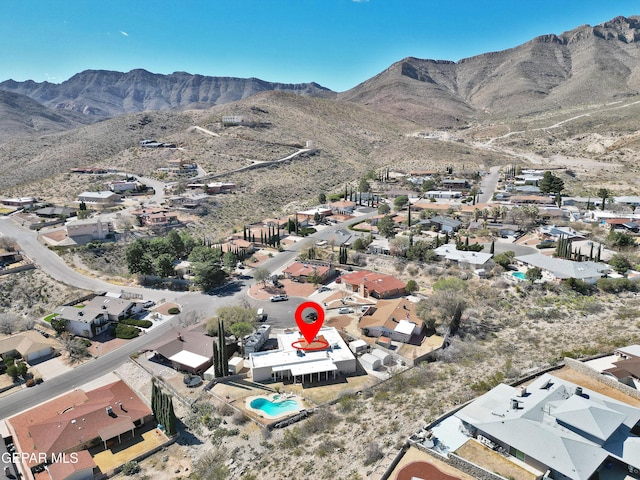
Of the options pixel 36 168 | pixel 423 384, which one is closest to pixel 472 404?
pixel 423 384

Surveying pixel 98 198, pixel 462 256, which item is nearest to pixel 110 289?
pixel 98 198

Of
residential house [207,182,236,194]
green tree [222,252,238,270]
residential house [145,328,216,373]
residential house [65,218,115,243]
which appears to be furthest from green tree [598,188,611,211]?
residential house [65,218,115,243]

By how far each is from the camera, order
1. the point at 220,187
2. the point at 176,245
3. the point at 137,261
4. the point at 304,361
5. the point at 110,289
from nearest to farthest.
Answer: the point at 304,361 < the point at 110,289 < the point at 137,261 < the point at 176,245 < the point at 220,187

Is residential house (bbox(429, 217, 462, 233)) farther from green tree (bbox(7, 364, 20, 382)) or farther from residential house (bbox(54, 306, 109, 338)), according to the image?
green tree (bbox(7, 364, 20, 382))

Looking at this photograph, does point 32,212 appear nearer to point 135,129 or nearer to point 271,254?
point 271,254

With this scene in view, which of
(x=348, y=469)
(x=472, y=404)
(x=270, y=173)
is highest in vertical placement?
(x=270, y=173)

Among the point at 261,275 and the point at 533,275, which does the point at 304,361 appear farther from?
the point at 533,275
